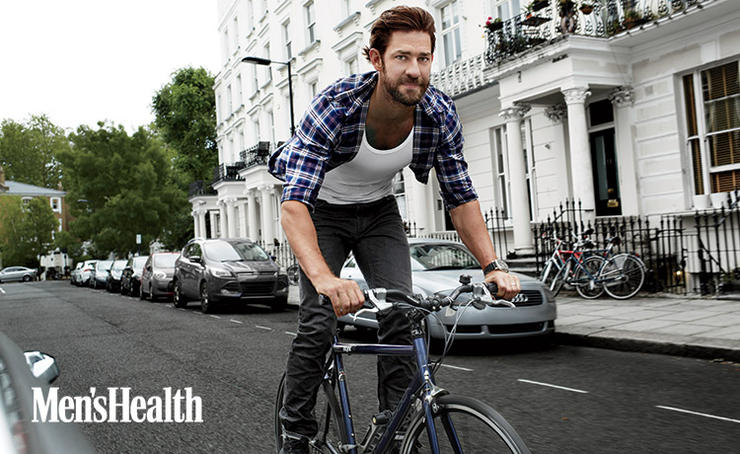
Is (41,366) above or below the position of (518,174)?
below

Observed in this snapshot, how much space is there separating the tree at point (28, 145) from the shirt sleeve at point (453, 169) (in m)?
88.5

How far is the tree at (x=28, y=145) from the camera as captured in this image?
3300 inches

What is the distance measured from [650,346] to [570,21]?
7680 millimetres

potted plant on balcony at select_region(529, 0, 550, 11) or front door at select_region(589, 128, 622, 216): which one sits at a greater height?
potted plant on balcony at select_region(529, 0, 550, 11)

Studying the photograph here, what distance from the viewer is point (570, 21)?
1287 centimetres

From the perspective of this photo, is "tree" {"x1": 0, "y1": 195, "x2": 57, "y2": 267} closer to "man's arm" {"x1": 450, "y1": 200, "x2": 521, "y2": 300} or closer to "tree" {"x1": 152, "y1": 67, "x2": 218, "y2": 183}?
"tree" {"x1": 152, "y1": 67, "x2": 218, "y2": 183}

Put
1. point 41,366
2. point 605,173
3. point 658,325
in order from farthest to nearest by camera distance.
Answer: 1. point 605,173
2. point 658,325
3. point 41,366

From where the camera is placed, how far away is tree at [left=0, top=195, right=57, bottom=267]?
222ft

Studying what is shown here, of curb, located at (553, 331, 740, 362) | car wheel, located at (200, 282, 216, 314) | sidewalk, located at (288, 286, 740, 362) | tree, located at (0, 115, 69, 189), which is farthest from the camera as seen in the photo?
tree, located at (0, 115, 69, 189)

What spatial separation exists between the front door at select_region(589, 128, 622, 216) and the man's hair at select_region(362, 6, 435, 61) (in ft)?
40.8

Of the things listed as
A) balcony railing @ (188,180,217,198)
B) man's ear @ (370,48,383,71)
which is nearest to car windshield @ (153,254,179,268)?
man's ear @ (370,48,383,71)

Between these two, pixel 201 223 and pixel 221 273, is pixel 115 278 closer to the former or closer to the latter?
pixel 221 273

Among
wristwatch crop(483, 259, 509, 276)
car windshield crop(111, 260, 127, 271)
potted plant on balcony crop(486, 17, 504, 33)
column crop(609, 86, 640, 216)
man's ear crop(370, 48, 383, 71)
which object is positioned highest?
potted plant on balcony crop(486, 17, 504, 33)

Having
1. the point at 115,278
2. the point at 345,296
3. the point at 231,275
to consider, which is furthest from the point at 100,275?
the point at 345,296
